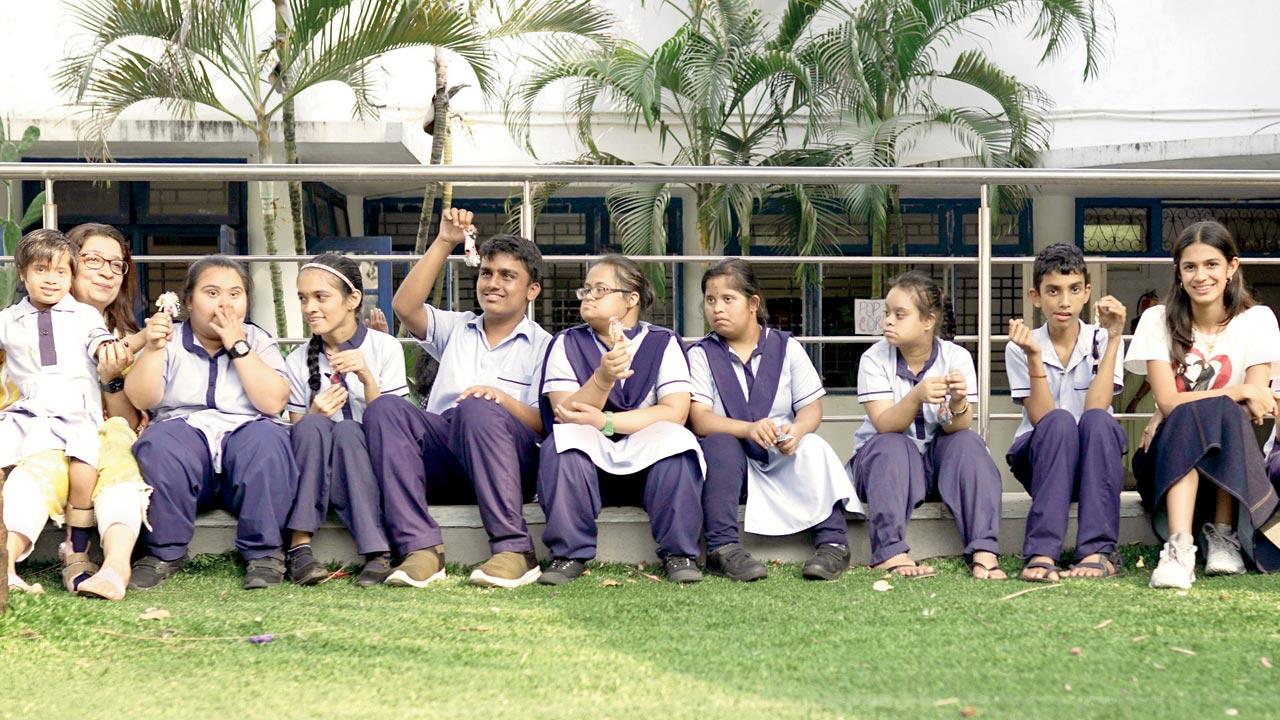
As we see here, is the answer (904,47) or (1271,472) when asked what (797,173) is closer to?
(1271,472)

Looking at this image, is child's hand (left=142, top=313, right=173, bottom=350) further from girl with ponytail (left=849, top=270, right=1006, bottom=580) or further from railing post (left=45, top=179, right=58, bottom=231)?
girl with ponytail (left=849, top=270, right=1006, bottom=580)

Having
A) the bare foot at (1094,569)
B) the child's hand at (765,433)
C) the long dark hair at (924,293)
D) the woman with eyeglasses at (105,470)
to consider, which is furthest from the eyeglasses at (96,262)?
the bare foot at (1094,569)

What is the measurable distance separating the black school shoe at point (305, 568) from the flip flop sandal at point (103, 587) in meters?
0.40

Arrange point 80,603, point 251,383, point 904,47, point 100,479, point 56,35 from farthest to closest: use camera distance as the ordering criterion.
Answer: point 56,35
point 904,47
point 251,383
point 100,479
point 80,603

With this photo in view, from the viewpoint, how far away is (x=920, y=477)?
10.9 feet

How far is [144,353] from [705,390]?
1.43 m

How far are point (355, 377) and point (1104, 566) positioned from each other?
6.49 ft

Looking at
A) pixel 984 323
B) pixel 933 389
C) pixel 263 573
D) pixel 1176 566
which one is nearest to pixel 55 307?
pixel 263 573

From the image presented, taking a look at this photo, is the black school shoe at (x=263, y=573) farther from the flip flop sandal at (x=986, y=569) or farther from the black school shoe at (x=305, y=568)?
the flip flop sandal at (x=986, y=569)

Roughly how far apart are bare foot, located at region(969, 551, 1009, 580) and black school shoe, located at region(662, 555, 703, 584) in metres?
0.68

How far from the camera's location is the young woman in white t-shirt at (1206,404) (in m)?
3.12

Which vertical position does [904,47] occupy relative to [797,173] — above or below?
above

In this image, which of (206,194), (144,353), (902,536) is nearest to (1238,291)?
(902,536)

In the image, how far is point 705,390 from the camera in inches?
137
